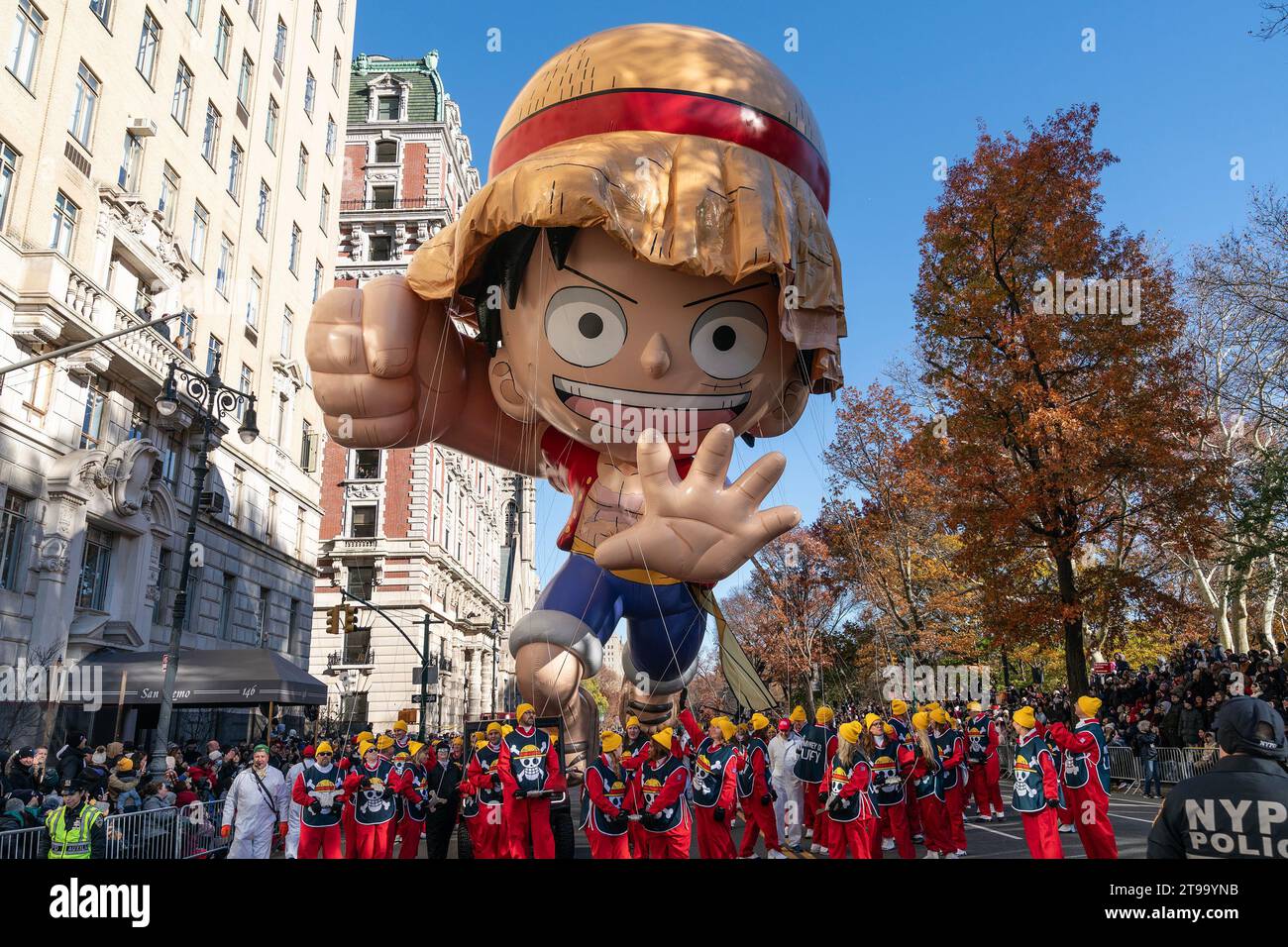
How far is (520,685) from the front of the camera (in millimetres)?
6711

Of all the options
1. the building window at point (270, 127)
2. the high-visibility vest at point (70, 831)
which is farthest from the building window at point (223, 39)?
the high-visibility vest at point (70, 831)

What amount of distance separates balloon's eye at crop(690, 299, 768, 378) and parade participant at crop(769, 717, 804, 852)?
768 centimetres

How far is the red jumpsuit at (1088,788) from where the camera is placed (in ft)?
30.8

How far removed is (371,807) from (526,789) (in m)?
2.25

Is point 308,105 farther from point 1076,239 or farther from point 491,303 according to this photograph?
point 491,303

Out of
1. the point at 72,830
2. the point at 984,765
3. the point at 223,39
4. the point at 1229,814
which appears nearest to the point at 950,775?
the point at 984,765

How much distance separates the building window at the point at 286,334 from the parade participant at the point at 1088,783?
26.7 meters

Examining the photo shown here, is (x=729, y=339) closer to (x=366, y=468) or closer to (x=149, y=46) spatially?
(x=149, y=46)

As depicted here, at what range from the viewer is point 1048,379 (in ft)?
57.1

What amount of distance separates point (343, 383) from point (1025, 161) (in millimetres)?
15206

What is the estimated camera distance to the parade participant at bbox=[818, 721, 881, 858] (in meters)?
9.81

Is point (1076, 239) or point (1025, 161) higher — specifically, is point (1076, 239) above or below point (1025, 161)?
below

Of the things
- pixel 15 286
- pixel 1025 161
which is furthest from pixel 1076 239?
pixel 15 286

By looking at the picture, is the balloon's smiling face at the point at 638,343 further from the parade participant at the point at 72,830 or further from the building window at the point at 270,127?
the building window at the point at 270,127
